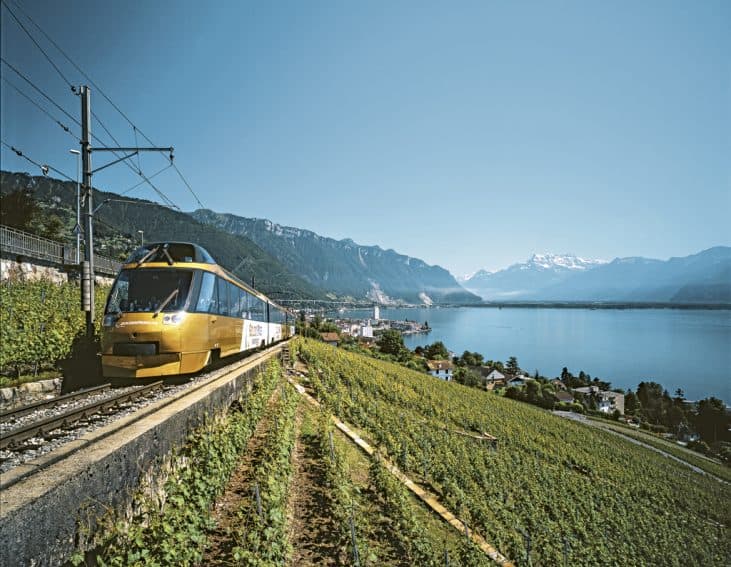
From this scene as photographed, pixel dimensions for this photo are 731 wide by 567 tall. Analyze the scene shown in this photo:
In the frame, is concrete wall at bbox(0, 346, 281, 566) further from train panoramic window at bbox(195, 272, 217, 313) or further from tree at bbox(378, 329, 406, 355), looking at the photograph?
tree at bbox(378, 329, 406, 355)

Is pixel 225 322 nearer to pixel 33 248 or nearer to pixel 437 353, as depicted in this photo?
pixel 33 248

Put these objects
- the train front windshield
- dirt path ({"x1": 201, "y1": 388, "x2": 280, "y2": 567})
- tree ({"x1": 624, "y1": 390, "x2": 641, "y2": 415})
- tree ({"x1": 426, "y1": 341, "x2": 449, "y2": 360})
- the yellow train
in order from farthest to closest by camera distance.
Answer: tree ({"x1": 426, "y1": 341, "x2": 449, "y2": 360}), tree ({"x1": 624, "y1": 390, "x2": 641, "y2": 415}), the train front windshield, the yellow train, dirt path ({"x1": 201, "y1": 388, "x2": 280, "y2": 567})

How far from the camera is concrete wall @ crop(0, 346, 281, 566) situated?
99.2 inches

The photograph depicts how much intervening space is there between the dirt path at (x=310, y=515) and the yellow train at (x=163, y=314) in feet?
11.0

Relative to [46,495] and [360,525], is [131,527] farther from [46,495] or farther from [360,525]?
[360,525]

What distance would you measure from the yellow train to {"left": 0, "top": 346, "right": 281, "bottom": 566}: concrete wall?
3.58 meters

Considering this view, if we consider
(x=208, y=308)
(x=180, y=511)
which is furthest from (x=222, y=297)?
(x=180, y=511)

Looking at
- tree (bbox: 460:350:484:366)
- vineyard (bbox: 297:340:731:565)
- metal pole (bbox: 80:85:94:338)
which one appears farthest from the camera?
tree (bbox: 460:350:484:366)

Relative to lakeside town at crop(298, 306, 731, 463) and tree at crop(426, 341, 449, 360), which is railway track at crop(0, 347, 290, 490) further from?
tree at crop(426, 341, 449, 360)

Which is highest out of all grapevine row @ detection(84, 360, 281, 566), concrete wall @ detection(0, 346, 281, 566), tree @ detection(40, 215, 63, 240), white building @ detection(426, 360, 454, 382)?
tree @ detection(40, 215, 63, 240)

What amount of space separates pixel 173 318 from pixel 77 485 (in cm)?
585

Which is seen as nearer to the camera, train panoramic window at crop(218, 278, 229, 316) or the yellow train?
the yellow train

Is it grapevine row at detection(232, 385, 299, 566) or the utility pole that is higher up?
the utility pole

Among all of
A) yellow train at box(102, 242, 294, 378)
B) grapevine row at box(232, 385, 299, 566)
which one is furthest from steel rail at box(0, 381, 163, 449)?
grapevine row at box(232, 385, 299, 566)
